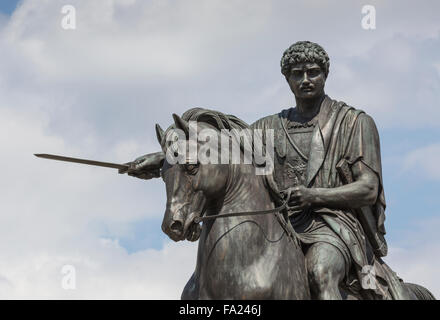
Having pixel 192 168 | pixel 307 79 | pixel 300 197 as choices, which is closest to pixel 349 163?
pixel 300 197

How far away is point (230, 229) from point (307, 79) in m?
2.79

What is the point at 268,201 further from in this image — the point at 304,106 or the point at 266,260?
the point at 304,106

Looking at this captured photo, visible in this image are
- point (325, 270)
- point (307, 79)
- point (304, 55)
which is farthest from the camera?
point (307, 79)

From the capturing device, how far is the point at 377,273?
12.8 metres

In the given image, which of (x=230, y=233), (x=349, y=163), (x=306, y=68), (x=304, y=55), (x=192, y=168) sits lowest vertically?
(x=230, y=233)

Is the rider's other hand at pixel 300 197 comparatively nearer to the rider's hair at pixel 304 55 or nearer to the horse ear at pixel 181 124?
the horse ear at pixel 181 124

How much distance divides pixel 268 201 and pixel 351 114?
216 cm

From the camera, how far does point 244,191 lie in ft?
38.5

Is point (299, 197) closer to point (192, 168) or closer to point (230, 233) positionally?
point (230, 233)

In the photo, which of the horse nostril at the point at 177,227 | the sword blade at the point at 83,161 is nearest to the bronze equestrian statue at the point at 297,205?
the horse nostril at the point at 177,227

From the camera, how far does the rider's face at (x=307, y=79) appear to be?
43.5ft

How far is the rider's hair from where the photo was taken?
43.2ft
